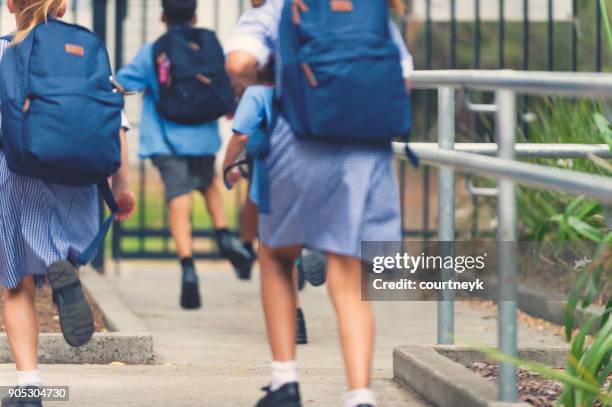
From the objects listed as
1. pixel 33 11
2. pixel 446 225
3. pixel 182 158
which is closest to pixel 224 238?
pixel 182 158

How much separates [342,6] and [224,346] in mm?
3171

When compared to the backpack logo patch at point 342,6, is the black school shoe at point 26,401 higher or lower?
lower

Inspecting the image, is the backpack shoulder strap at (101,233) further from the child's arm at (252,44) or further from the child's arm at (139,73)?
the child's arm at (139,73)

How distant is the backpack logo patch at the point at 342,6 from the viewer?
4.58m

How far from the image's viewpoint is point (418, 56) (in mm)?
18078

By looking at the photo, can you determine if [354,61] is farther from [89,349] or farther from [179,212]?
[179,212]

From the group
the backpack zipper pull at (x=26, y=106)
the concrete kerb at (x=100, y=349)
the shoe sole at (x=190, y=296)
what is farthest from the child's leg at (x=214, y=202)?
the backpack zipper pull at (x=26, y=106)

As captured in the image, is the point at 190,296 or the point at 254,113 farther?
the point at 190,296

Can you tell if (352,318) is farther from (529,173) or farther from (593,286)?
(593,286)

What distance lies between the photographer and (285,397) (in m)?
4.81

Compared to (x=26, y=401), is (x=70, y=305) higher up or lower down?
higher up

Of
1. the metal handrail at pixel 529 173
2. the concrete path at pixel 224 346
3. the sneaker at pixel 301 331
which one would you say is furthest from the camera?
the sneaker at pixel 301 331

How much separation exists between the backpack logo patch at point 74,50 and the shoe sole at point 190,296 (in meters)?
3.66

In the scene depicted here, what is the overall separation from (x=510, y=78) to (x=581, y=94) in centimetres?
43
